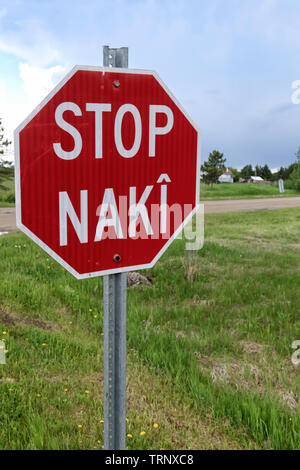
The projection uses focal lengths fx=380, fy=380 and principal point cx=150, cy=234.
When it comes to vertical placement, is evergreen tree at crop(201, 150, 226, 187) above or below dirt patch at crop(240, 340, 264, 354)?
above

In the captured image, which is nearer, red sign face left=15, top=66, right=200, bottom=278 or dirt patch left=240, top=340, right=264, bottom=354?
red sign face left=15, top=66, right=200, bottom=278

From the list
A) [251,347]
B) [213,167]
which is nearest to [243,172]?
[213,167]

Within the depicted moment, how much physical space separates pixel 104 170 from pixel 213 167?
52.1 metres

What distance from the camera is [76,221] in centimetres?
147

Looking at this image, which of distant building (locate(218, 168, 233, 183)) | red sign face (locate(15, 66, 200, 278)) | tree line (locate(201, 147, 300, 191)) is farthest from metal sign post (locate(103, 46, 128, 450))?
distant building (locate(218, 168, 233, 183))

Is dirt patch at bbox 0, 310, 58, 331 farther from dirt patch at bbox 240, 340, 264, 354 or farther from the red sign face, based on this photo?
the red sign face

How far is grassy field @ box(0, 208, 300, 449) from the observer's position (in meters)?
2.61

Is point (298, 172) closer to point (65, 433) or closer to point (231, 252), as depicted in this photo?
point (231, 252)

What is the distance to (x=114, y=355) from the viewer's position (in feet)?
5.08

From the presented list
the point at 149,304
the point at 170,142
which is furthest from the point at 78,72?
the point at 149,304

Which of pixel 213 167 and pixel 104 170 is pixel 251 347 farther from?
pixel 213 167

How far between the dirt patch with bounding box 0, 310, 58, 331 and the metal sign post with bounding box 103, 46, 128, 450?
2867mm

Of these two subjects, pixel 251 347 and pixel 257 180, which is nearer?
pixel 251 347

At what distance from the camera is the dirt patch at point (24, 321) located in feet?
13.7
